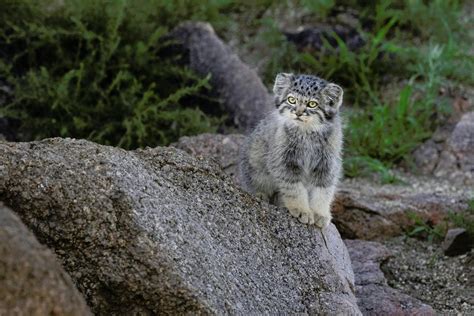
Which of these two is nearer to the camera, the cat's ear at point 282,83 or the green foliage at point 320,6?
the cat's ear at point 282,83

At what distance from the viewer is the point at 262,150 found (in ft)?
18.3

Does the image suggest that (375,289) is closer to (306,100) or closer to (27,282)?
(306,100)

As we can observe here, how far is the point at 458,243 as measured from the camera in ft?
21.4

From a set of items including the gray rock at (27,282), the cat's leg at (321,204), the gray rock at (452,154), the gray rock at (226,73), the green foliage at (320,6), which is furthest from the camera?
the green foliage at (320,6)

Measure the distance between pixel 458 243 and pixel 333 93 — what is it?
1.76 meters

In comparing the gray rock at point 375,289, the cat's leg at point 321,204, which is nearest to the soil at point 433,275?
the gray rock at point 375,289

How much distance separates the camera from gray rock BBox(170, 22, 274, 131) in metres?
8.62

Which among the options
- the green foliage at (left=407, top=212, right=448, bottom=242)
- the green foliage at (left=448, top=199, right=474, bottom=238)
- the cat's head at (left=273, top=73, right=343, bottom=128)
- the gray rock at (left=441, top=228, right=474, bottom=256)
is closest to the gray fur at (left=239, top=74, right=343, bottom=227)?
the cat's head at (left=273, top=73, right=343, bottom=128)

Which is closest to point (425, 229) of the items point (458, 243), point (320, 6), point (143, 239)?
point (458, 243)

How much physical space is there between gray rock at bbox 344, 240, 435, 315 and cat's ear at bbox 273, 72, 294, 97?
52.0 inches

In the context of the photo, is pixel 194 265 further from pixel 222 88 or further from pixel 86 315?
pixel 222 88

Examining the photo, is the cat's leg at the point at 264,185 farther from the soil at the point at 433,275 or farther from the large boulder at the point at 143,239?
the soil at the point at 433,275

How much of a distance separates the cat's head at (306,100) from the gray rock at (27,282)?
2385 millimetres

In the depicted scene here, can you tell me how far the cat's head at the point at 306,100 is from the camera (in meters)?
A: 5.34
